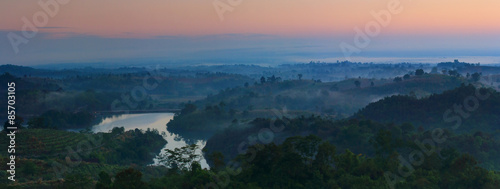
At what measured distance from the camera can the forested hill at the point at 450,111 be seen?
2590cm

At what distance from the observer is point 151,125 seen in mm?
40656

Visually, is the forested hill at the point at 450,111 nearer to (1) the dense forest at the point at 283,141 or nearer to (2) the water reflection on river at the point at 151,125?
(1) the dense forest at the point at 283,141

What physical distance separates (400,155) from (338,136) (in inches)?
303

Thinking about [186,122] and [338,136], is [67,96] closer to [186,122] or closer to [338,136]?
[186,122]

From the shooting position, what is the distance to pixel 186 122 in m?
38.3

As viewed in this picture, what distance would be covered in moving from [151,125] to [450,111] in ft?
85.1

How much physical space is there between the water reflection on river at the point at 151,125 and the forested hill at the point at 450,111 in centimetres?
1363

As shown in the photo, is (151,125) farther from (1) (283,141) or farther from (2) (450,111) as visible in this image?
(2) (450,111)

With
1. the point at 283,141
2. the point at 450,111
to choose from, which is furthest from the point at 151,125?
the point at 450,111

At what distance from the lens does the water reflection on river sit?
33.4 meters

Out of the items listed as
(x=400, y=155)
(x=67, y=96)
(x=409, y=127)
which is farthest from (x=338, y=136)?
(x=67, y=96)

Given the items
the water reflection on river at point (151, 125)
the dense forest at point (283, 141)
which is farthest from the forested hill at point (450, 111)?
the water reflection on river at point (151, 125)

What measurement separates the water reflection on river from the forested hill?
13.6 m

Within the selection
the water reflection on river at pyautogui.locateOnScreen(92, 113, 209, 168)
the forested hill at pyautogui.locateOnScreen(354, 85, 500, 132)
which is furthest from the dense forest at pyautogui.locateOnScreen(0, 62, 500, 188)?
the water reflection on river at pyautogui.locateOnScreen(92, 113, 209, 168)
